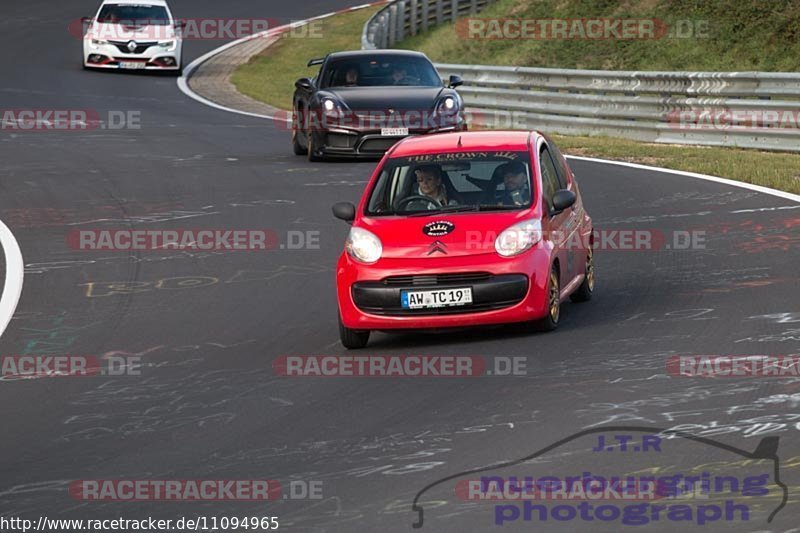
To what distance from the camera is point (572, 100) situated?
86.6 ft

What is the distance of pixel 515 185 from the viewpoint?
12352mm

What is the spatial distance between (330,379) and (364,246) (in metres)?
1.62

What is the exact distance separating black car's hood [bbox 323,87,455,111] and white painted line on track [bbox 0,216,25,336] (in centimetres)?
616

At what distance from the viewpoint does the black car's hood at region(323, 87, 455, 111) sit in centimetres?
2266

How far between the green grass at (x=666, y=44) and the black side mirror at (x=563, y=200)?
20454 millimetres

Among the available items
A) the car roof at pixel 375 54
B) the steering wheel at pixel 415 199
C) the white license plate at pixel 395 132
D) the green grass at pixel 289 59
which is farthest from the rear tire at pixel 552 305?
the green grass at pixel 289 59

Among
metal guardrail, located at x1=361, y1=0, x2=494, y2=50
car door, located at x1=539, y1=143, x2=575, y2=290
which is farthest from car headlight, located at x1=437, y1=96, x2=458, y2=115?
metal guardrail, located at x1=361, y1=0, x2=494, y2=50

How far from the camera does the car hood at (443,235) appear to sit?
11578mm

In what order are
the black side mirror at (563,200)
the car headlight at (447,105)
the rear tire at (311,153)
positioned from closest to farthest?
the black side mirror at (563,200)
the car headlight at (447,105)
the rear tire at (311,153)

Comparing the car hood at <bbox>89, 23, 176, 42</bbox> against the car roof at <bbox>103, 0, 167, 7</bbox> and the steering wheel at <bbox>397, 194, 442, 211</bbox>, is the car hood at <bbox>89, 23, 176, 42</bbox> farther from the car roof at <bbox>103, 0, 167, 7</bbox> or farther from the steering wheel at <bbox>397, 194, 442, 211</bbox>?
the steering wheel at <bbox>397, 194, 442, 211</bbox>

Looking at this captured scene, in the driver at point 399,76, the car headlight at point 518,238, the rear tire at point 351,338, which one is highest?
the car headlight at point 518,238

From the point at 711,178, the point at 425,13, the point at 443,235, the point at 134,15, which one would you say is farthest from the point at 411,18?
the point at 443,235

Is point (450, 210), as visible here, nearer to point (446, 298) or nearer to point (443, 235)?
point (443, 235)

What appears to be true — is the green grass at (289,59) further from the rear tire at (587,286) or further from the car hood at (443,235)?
the car hood at (443,235)
